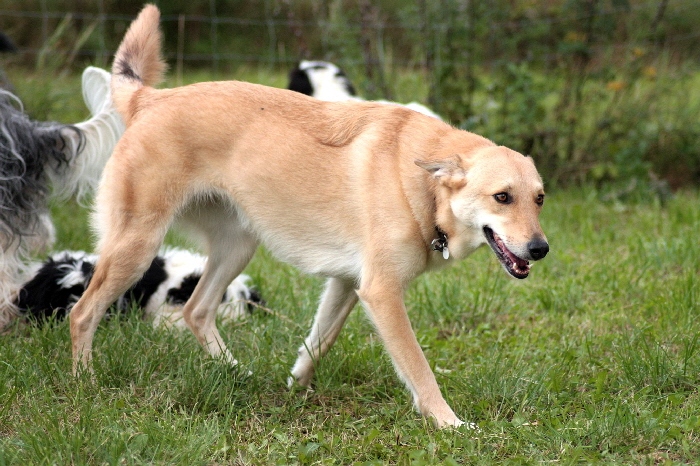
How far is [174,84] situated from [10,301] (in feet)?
16.4

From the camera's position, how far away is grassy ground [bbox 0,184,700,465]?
2947mm

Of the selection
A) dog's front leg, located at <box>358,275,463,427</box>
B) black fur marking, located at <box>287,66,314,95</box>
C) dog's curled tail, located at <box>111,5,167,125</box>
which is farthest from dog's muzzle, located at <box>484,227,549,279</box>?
black fur marking, located at <box>287,66,314,95</box>

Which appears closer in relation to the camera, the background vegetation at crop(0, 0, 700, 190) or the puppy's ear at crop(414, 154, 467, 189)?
the puppy's ear at crop(414, 154, 467, 189)

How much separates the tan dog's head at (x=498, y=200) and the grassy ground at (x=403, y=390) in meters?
0.69

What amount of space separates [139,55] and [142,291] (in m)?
1.32

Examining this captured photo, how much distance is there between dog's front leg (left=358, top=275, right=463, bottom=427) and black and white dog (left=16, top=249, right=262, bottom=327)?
1261 mm

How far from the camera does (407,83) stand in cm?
776

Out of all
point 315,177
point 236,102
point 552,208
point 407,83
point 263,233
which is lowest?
point 552,208

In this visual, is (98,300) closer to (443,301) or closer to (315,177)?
(315,177)

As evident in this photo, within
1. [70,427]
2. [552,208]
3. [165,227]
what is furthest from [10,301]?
[552,208]

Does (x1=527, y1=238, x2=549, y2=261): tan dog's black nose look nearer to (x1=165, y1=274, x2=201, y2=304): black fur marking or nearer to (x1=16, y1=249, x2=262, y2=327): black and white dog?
(x1=16, y1=249, x2=262, y2=327): black and white dog

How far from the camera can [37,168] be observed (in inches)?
179

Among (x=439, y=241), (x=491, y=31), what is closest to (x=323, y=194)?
(x=439, y=241)

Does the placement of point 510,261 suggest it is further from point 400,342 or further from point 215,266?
point 215,266
